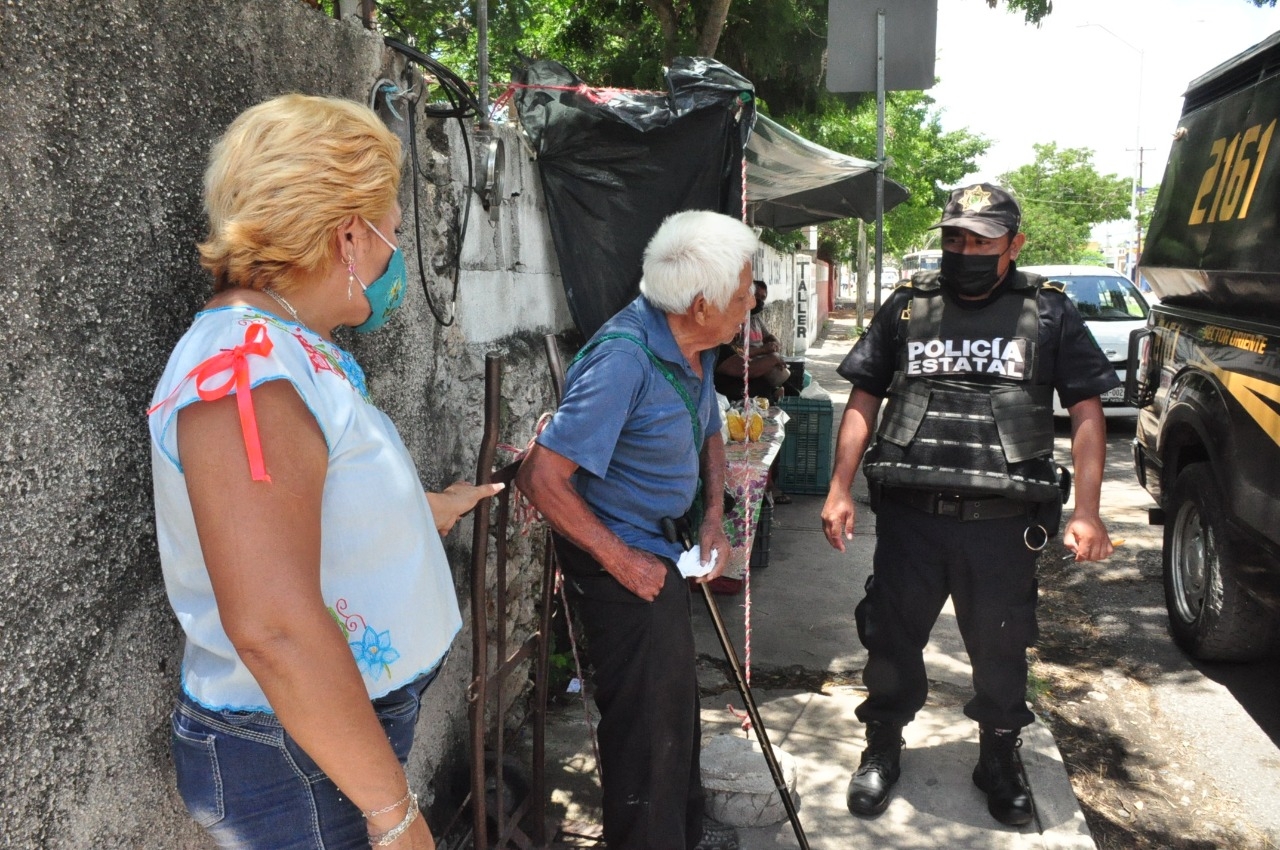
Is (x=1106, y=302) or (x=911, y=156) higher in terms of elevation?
(x=911, y=156)

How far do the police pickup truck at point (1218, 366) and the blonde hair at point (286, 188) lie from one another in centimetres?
332

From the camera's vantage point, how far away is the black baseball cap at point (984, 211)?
3039 millimetres

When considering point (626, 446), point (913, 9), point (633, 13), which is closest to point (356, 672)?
point (626, 446)

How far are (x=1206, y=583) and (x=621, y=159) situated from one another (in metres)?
3.24

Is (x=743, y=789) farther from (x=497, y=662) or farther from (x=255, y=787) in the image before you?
(x=255, y=787)

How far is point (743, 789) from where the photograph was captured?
3104mm

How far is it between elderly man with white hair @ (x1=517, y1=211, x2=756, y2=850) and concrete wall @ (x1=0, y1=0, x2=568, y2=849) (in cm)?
91

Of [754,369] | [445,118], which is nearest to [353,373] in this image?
[445,118]

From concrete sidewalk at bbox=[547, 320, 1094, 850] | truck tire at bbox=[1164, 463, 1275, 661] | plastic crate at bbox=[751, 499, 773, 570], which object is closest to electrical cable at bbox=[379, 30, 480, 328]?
concrete sidewalk at bbox=[547, 320, 1094, 850]

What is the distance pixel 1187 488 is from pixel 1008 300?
2.03 metres

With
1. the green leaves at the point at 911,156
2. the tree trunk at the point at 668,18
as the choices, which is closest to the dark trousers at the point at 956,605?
the tree trunk at the point at 668,18

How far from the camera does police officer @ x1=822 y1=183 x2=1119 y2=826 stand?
3084 millimetres

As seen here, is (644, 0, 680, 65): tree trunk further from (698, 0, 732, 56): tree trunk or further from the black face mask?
the black face mask

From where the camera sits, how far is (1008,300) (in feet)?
10.3
